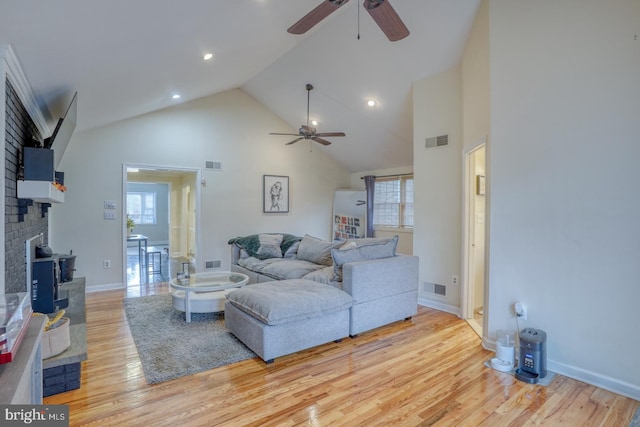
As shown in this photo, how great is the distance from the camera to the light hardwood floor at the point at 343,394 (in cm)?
209

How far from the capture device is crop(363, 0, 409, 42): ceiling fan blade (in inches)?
85.0

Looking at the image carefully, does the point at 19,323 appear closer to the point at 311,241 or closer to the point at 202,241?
the point at 311,241

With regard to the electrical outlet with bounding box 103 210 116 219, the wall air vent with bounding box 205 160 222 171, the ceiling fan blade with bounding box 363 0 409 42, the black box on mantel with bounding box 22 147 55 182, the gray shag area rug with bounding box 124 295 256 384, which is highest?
the ceiling fan blade with bounding box 363 0 409 42

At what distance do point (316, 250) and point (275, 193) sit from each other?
2.50 metres

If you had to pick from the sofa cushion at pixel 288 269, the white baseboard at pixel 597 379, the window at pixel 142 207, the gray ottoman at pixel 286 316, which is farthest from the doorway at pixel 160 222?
the white baseboard at pixel 597 379

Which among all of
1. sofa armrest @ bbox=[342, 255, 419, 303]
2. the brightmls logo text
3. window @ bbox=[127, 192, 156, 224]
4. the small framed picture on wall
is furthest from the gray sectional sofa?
window @ bbox=[127, 192, 156, 224]

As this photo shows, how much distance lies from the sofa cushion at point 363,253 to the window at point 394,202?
2.87 metres

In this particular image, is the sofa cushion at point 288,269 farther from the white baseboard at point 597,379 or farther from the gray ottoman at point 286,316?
the white baseboard at point 597,379

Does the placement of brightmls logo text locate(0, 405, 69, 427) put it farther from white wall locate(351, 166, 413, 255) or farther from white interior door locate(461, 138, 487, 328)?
white wall locate(351, 166, 413, 255)

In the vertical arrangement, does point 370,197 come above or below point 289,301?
above

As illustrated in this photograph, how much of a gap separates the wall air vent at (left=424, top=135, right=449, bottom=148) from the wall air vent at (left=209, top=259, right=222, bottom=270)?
4.26 m

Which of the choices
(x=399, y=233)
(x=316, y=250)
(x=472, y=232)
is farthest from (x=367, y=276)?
(x=399, y=233)

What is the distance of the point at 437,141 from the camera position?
4340 mm

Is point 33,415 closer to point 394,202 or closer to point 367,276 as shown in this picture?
point 367,276
